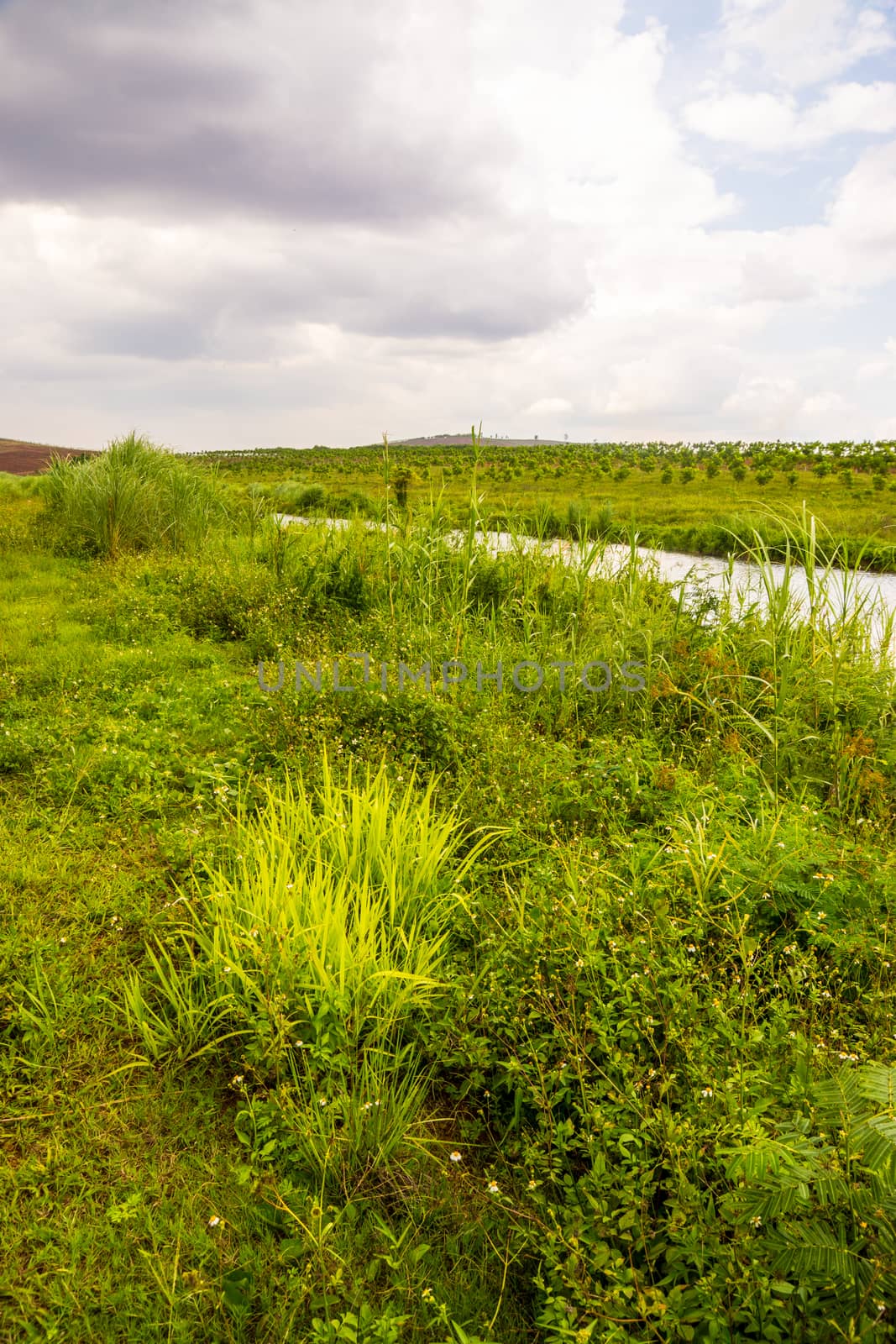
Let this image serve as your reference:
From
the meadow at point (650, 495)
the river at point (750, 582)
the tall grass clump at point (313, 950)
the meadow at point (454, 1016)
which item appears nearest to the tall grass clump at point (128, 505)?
the meadow at point (650, 495)

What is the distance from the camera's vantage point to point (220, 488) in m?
12.1

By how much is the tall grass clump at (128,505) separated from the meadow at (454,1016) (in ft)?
17.6

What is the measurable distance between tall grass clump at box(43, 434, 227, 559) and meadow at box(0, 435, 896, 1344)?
5.36 meters

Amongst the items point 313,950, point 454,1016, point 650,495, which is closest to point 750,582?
point 454,1016

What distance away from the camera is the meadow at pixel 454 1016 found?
159cm

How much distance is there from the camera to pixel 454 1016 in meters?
2.32

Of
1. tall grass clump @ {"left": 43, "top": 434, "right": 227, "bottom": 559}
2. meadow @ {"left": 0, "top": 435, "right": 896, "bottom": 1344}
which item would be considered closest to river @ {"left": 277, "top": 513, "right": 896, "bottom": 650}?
meadow @ {"left": 0, "top": 435, "right": 896, "bottom": 1344}

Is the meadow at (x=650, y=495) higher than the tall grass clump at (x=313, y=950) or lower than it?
higher

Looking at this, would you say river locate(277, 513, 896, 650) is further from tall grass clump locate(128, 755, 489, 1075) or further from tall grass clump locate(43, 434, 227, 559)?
tall grass clump locate(128, 755, 489, 1075)

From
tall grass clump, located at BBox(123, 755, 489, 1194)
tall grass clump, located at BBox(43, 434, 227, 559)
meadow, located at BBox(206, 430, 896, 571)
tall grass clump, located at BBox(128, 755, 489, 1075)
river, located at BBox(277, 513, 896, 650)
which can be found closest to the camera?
tall grass clump, located at BBox(123, 755, 489, 1194)

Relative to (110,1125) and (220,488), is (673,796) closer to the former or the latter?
(110,1125)

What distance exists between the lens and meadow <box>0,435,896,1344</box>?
159 cm

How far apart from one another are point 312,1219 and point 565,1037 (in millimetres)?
745

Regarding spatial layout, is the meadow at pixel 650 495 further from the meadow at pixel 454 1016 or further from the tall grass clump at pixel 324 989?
the tall grass clump at pixel 324 989
